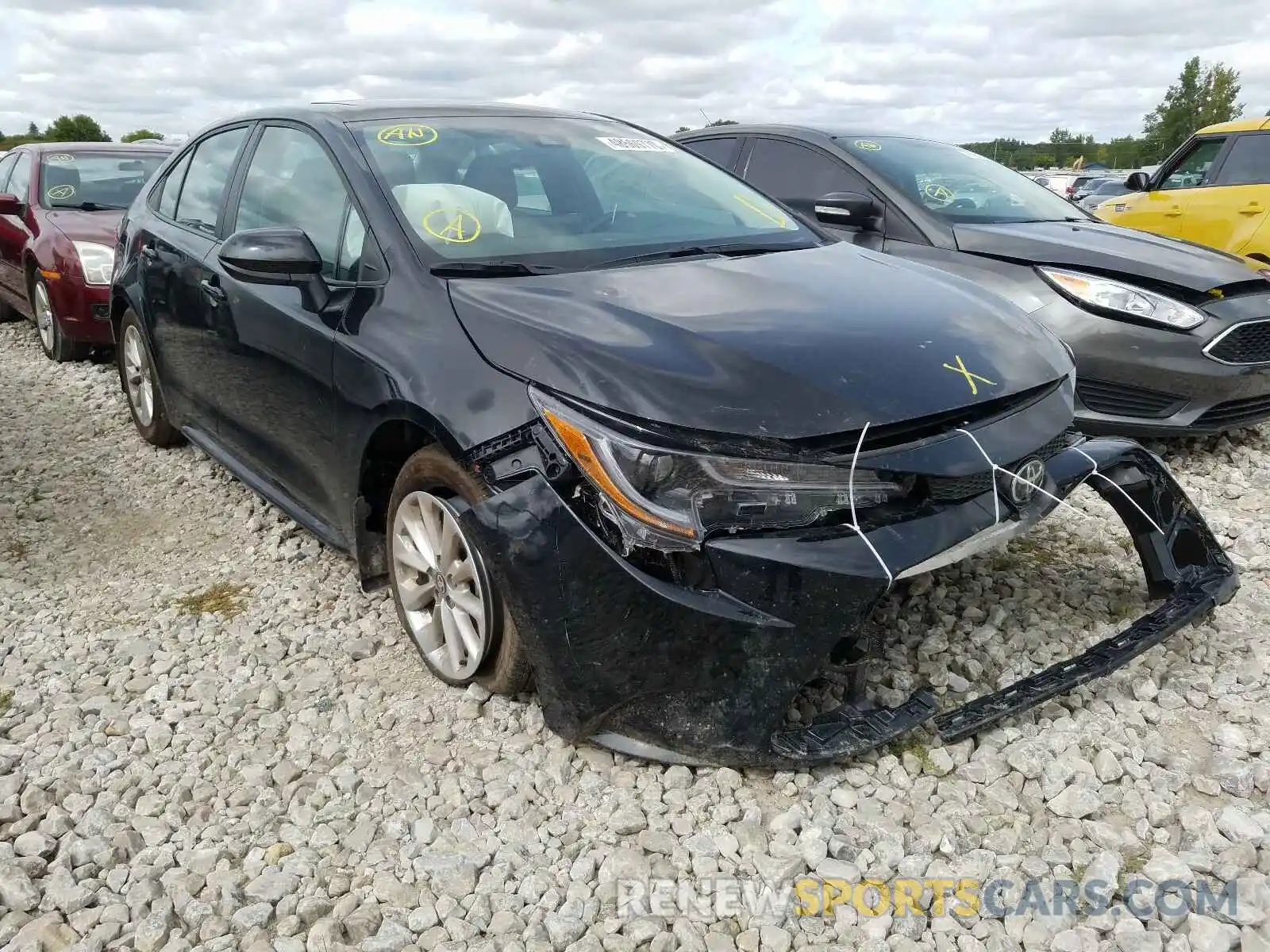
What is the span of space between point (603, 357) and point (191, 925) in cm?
150

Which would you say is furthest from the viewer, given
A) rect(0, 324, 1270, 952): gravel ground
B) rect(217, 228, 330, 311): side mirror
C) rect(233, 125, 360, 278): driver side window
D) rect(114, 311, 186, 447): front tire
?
rect(114, 311, 186, 447): front tire

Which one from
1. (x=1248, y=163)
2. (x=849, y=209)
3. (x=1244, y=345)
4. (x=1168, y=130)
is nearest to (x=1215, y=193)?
(x=1248, y=163)

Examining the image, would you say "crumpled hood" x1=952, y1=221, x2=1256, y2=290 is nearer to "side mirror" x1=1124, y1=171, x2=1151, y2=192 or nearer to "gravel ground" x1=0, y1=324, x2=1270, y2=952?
"gravel ground" x1=0, y1=324, x2=1270, y2=952

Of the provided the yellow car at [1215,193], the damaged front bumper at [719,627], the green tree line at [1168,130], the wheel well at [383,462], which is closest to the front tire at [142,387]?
the wheel well at [383,462]

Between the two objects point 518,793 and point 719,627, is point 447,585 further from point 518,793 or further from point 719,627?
point 719,627

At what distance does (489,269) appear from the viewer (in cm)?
281

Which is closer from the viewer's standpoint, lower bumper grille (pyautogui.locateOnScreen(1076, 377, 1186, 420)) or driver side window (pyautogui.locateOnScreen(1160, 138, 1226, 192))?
lower bumper grille (pyautogui.locateOnScreen(1076, 377, 1186, 420))

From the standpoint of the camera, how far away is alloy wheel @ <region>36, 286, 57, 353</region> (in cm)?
694

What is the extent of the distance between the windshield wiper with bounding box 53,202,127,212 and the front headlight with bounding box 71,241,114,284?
886 mm

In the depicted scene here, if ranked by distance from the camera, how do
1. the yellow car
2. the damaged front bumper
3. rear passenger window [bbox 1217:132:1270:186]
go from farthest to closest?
rear passenger window [bbox 1217:132:1270:186]
the yellow car
the damaged front bumper

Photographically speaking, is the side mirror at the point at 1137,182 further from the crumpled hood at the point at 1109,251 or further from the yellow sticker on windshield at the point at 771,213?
the yellow sticker on windshield at the point at 771,213

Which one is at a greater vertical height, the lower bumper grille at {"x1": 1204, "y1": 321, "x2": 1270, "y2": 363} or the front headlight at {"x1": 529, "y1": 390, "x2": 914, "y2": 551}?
the front headlight at {"x1": 529, "y1": 390, "x2": 914, "y2": 551}

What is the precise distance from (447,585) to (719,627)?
913mm

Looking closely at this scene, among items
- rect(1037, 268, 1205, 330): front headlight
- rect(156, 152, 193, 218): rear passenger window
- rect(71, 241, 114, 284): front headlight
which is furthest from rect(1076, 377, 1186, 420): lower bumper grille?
rect(71, 241, 114, 284): front headlight
